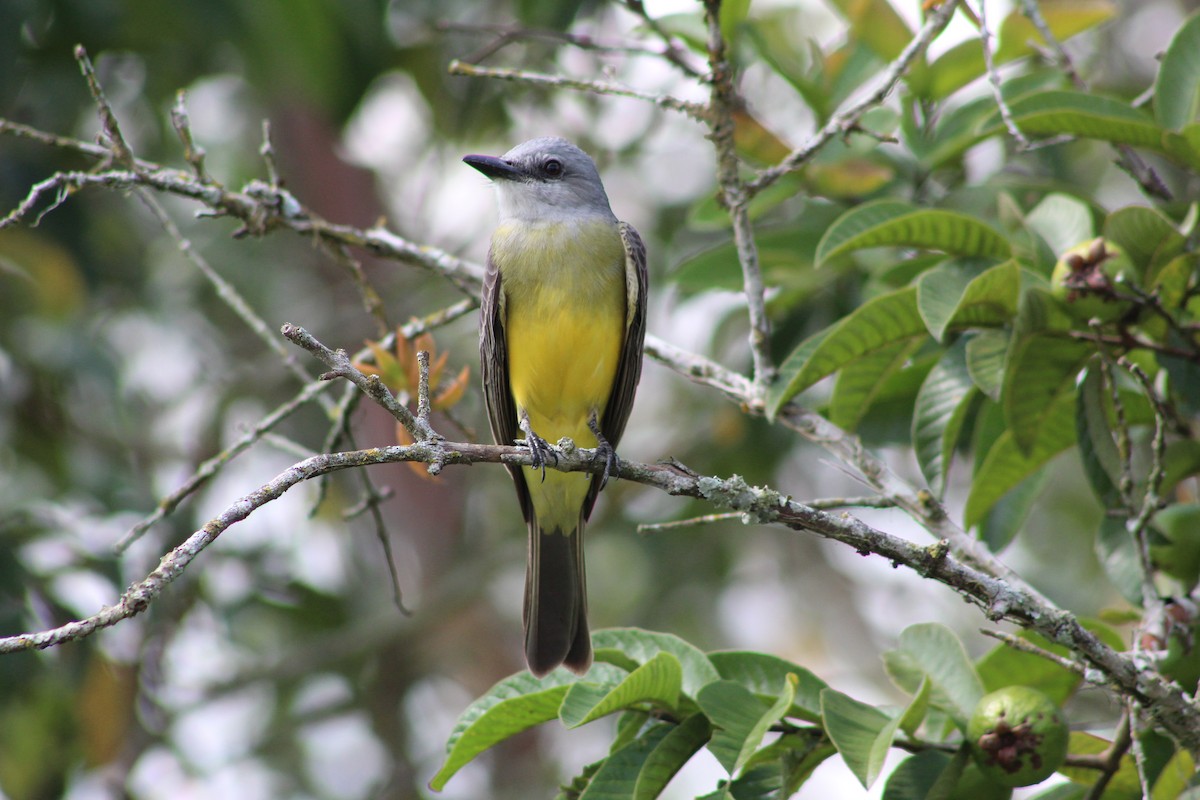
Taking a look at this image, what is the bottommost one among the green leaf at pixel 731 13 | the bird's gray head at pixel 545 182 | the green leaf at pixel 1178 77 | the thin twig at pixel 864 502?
the thin twig at pixel 864 502

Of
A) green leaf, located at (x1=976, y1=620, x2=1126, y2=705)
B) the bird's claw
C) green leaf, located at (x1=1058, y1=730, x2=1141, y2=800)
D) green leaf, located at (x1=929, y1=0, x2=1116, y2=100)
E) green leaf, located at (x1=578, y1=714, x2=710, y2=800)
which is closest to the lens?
green leaf, located at (x1=578, y1=714, x2=710, y2=800)

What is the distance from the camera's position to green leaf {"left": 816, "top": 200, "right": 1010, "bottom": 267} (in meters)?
3.29

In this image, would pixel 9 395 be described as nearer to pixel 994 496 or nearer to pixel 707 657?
pixel 707 657

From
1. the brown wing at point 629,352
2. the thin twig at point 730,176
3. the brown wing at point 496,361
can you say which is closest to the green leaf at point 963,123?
the brown wing at point 629,352

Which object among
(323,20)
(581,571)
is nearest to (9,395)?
(323,20)

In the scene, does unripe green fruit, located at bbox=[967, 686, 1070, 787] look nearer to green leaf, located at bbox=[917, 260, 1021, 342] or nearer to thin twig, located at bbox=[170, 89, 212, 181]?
green leaf, located at bbox=[917, 260, 1021, 342]

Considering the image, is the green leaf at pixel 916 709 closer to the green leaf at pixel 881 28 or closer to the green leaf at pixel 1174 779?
the green leaf at pixel 1174 779

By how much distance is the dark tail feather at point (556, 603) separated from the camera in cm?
392

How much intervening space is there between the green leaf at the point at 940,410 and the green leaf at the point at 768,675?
708 mm

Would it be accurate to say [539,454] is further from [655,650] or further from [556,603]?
[556,603]

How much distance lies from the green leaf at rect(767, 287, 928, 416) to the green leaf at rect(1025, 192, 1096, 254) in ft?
2.04

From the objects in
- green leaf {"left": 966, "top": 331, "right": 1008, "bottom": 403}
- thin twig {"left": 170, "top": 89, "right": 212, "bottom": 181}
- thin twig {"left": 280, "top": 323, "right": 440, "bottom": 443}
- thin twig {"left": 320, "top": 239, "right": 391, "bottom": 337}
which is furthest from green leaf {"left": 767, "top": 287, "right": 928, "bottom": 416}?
thin twig {"left": 170, "top": 89, "right": 212, "bottom": 181}

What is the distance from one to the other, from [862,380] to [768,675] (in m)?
0.94

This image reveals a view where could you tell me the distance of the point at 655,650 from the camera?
9.85 ft
